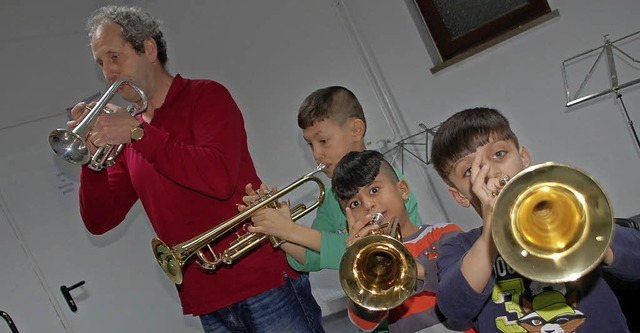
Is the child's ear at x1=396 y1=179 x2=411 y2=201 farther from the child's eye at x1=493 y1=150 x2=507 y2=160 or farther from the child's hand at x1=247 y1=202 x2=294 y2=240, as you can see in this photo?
the child's eye at x1=493 y1=150 x2=507 y2=160

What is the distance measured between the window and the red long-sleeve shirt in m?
2.61

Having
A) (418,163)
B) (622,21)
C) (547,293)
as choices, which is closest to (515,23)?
(622,21)

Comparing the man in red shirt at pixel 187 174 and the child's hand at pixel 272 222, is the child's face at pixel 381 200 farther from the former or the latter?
the man in red shirt at pixel 187 174

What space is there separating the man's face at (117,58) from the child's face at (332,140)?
25.8 inches

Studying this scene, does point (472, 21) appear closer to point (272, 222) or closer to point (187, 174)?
point (272, 222)

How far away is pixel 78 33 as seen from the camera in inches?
191

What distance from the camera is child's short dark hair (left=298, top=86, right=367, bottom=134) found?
2406 mm

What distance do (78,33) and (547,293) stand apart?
4327 millimetres

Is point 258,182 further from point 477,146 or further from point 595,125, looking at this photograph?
point 595,125

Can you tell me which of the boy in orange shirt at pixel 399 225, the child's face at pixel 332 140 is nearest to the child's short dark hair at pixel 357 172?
the boy in orange shirt at pixel 399 225

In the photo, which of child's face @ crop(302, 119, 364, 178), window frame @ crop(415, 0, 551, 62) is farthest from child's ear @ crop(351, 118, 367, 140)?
window frame @ crop(415, 0, 551, 62)

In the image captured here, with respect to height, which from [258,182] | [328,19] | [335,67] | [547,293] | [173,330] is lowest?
[173,330]

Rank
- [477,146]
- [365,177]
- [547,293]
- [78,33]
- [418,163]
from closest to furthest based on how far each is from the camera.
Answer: [547,293] → [477,146] → [365,177] → [418,163] → [78,33]

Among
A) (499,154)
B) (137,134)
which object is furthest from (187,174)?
(499,154)
